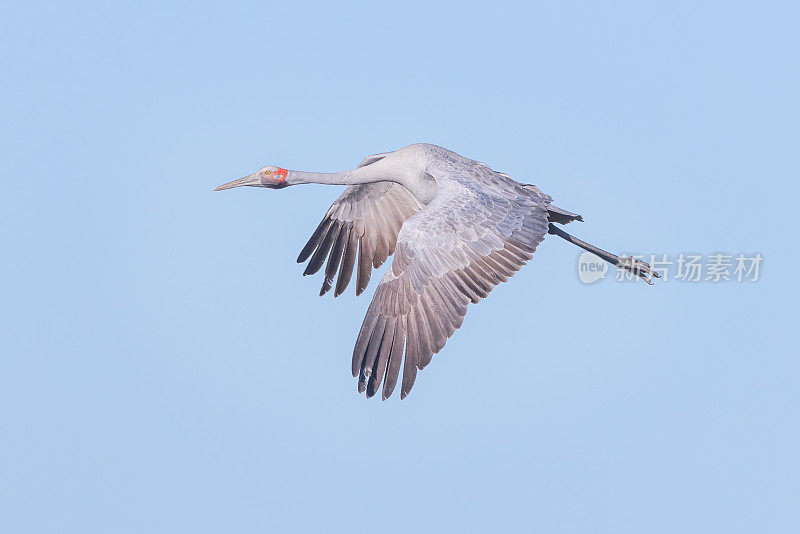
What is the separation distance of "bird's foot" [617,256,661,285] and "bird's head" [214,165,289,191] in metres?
5.28

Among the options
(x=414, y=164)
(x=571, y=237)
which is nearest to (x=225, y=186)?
(x=414, y=164)

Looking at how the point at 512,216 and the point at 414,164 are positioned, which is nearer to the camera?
the point at 512,216

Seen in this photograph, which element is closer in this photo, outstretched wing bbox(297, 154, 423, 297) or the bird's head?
the bird's head

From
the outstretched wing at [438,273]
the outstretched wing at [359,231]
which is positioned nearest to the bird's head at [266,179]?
the outstretched wing at [359,231]

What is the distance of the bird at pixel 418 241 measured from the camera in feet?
43.3

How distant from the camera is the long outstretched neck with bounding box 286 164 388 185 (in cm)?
1670

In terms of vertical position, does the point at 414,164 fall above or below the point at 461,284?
above

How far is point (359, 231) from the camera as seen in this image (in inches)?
702

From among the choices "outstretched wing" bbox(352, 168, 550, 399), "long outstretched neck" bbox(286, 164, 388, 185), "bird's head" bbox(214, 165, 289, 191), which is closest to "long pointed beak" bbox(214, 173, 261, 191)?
"bird's head" bbox(214, 165, 289, 191)

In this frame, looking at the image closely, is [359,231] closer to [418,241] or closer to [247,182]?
[247,182]

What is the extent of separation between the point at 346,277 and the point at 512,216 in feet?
12.5

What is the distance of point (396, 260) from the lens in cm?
1390

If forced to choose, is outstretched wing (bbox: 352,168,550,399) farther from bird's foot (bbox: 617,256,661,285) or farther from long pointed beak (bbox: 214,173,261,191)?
long pointed beak (bbox: 214,173,261,191)

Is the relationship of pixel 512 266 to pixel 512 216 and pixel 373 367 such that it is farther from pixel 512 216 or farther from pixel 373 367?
pixel 373 367
